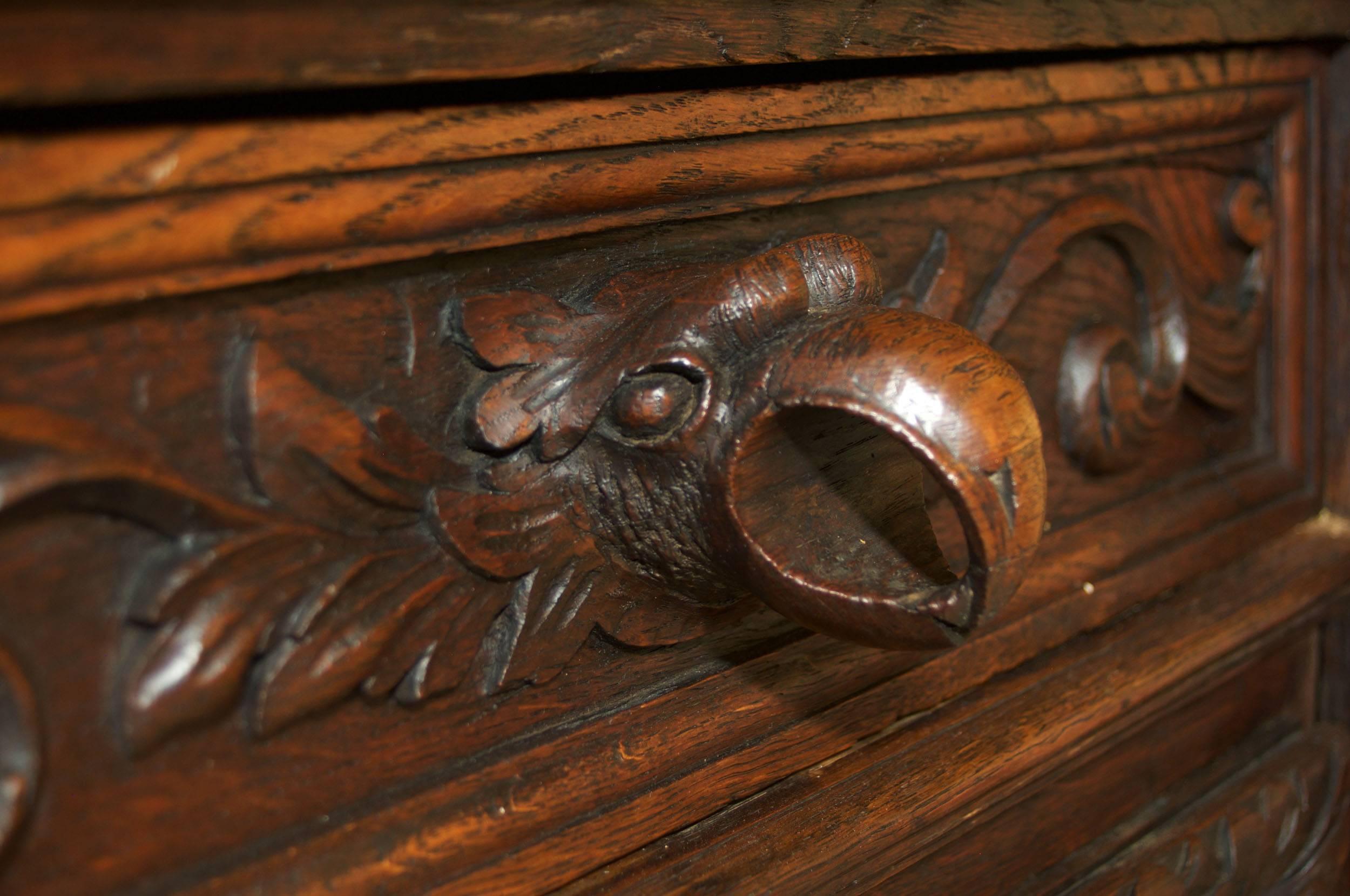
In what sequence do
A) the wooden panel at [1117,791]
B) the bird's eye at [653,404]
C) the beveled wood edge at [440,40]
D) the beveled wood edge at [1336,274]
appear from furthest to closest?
the beveled wood edge at [1336,274] < the wooden panel at [1117,791] < the bird's eye at [653,404] < the beveled wood edge at [440,40]

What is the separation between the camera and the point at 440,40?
1.01 ft

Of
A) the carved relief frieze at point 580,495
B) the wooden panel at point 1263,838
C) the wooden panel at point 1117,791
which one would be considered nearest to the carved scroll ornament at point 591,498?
the carved relief frieze at point 580,495

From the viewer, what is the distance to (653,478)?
38 cm

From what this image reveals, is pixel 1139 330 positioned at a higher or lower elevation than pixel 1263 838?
higher

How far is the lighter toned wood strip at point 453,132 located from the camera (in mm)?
265

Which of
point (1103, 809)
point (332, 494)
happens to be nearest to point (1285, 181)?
point (1103, 809)

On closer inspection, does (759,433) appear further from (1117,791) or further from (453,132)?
(1117,791)

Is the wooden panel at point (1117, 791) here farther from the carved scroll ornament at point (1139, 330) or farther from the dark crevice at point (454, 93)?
the dark crevice at point (454, 93)

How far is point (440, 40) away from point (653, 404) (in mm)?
123

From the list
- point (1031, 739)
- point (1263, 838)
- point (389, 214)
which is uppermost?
point (389, 214)

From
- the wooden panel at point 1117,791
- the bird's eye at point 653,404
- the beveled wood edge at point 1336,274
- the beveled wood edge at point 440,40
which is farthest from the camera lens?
the beveled wood edge at point 1336,274

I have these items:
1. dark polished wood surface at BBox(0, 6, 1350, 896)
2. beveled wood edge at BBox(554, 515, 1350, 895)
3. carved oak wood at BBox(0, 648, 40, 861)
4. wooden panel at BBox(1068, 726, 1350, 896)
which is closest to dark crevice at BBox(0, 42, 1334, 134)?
dark polished wood surface at BBox(0, 6, 1350, 896)

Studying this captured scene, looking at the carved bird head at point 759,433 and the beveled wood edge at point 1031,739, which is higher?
the carved bird head at point 759,433

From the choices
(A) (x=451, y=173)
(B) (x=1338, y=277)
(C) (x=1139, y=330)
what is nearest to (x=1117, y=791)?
(C) (x=1139, y=330)
